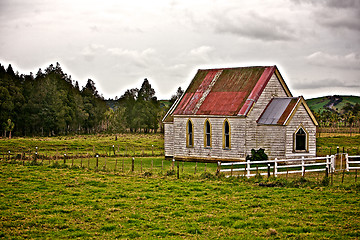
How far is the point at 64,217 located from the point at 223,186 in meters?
9.58

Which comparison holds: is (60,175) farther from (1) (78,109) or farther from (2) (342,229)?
(1) (78,109)

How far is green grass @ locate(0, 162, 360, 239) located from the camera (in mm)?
14625

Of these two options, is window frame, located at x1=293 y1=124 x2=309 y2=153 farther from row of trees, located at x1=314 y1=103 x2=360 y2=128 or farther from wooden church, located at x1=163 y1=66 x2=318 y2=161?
row of trees, located at x1=314 y1=103 x2=360 y2=128

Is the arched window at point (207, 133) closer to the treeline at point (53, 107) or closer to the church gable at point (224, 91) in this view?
the church gable at point (224, 91)

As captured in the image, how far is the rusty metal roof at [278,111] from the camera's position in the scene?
1398 inches

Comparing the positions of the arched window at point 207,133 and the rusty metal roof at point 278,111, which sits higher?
the rusty metal roof at point 278,111

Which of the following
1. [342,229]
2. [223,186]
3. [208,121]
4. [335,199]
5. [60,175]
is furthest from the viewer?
[208,121]

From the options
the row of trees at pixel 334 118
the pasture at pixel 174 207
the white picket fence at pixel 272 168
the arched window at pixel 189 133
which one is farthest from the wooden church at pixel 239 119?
the row of trees at pixel 334 118

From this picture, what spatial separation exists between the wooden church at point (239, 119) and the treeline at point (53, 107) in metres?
51.1

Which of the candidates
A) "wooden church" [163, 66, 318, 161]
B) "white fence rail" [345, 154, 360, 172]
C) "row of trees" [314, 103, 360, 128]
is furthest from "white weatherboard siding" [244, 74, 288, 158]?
"row of trees" [314, 103, 360, 128]

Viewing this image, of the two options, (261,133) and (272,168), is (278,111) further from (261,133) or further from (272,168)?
(272,168)

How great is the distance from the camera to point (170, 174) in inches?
1115

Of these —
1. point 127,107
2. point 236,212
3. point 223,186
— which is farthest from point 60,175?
point 127,107

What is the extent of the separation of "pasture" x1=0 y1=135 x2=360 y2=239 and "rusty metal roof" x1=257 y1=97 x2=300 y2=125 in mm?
8369
